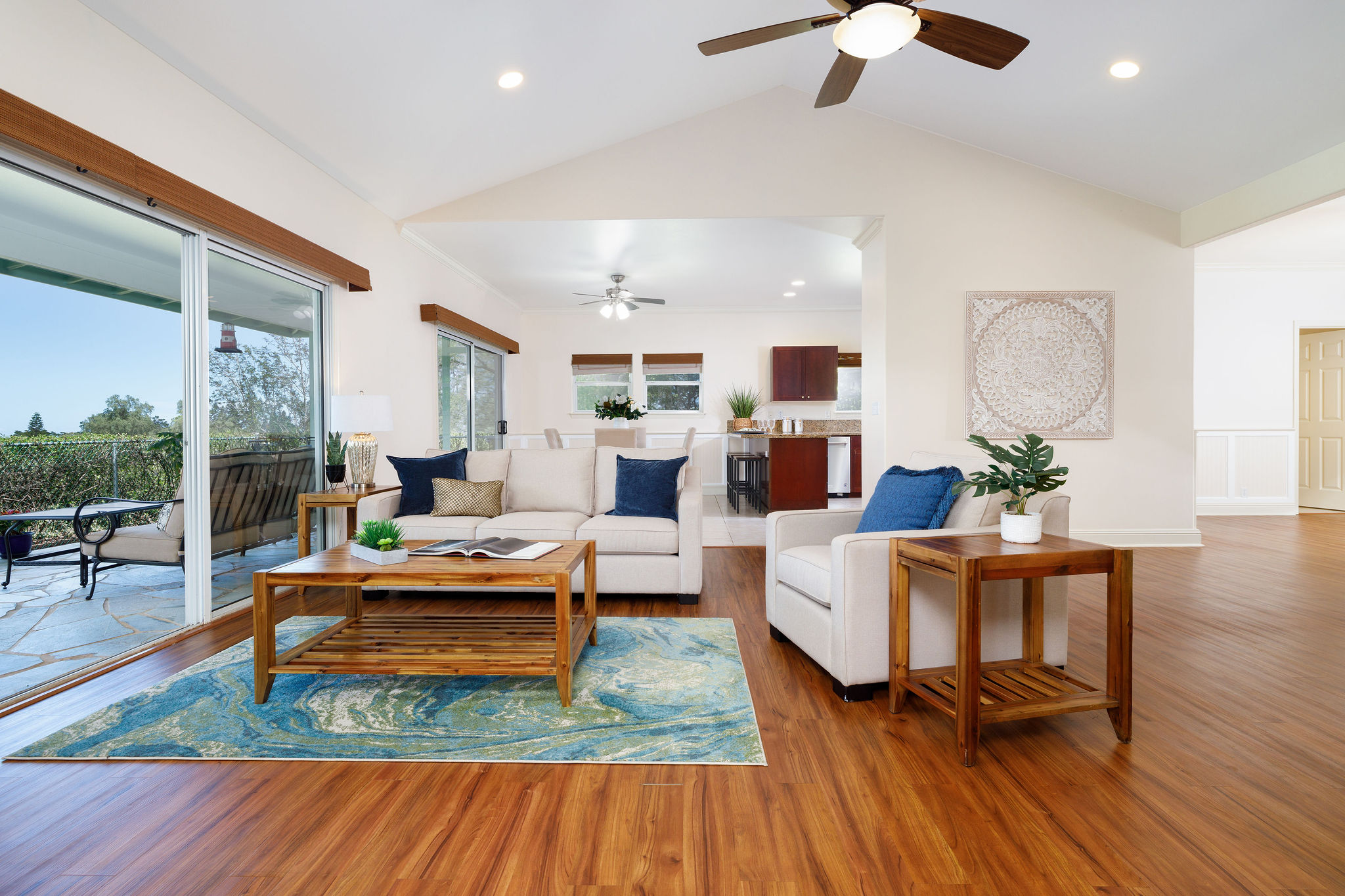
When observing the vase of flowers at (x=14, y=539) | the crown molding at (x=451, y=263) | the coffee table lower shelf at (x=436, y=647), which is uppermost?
the crown molding at (x=451, y=263)

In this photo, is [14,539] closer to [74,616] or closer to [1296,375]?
[74,616]

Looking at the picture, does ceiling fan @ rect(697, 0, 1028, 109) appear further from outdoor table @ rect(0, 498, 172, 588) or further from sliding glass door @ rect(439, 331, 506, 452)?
sliding glass door @ rect(439, 331, 506, 452)

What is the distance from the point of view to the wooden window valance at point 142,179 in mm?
2223

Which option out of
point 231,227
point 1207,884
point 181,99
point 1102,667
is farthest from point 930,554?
point 181,99

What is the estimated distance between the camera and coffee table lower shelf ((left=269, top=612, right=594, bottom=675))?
7.05 ft

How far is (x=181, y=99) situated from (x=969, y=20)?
3422 mm

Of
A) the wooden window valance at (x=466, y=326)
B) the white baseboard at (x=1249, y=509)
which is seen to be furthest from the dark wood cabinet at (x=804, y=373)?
the white baseboard at (x=1249, y=509)

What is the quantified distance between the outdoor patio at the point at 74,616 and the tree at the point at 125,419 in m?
0.56

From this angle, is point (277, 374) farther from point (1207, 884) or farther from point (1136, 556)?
point (1136, 556)

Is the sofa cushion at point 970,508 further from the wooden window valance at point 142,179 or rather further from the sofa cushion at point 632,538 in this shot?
the wooden window valance at point 142,179

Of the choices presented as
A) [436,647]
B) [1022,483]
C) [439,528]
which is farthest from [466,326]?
[1022,483]

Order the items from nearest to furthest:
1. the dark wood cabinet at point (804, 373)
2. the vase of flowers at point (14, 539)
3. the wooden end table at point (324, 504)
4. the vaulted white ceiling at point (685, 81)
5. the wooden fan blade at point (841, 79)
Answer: the vase of flowers at point (14, 539)
the wooden fan blade at point (841, 79)
the vaulted white ceiling at point (685, 81)
the wooden end table at point (324, 504)
the dark wood cabinet at point (804, 373)

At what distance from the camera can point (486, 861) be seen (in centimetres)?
143

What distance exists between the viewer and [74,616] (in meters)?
2.66
